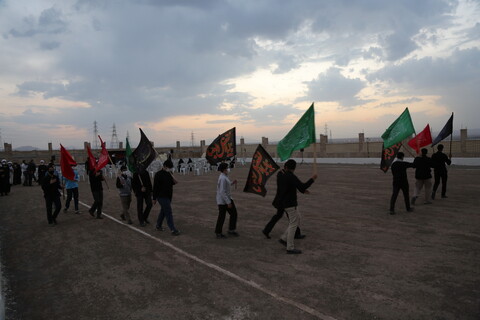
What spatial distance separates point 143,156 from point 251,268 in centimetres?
441

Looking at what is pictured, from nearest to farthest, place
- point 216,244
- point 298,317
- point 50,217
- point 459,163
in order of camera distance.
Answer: point 298,317
point 216,244
point 50,217
point 459,163

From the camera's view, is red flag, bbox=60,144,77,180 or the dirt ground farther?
red flag, bbox=60,144,77,180

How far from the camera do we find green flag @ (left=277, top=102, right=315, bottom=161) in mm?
6484

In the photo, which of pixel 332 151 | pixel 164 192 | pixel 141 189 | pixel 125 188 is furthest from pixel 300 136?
pixel 332 151

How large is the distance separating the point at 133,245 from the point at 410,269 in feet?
17.2

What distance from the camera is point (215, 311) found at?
3986mm

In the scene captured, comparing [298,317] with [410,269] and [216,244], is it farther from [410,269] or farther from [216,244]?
[216,244]

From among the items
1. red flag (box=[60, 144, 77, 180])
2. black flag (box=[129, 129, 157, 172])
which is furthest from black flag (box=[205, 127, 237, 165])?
red flag (box=[60, 144, 77, 180])

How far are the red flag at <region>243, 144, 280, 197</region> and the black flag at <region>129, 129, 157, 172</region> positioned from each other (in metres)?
2.79

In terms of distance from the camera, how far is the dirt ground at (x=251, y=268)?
13.3 ft

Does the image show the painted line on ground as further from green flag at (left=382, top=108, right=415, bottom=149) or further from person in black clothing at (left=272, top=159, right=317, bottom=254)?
green flag at (left=382, top=108, right=415, bottom=149)

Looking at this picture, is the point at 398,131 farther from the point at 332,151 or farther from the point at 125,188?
the point at 332,151

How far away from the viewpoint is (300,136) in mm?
6621

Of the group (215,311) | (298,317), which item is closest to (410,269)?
(298,317)
